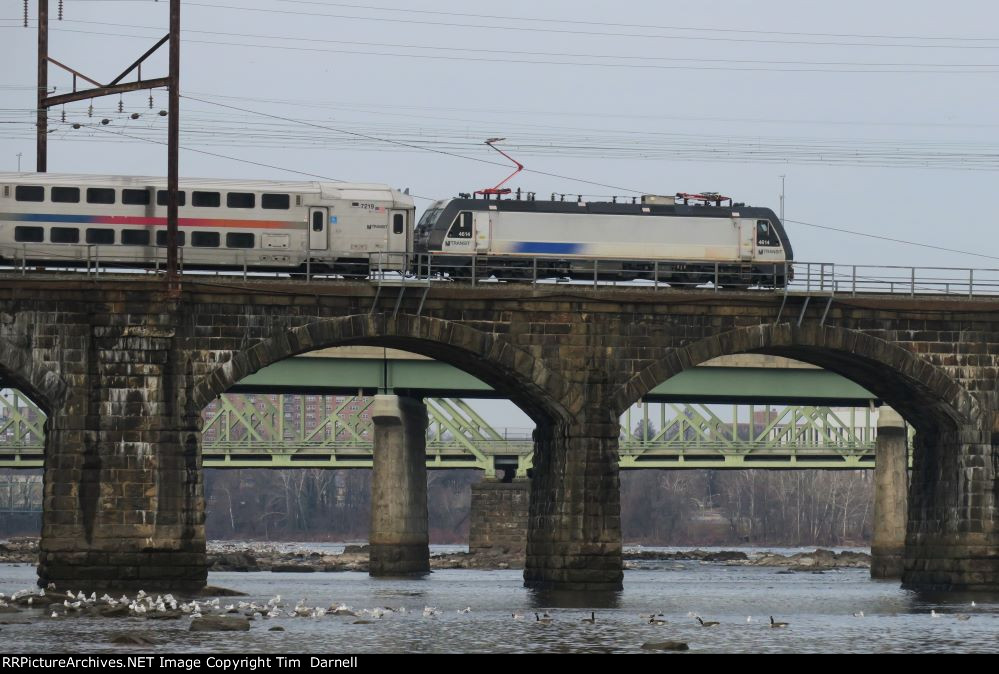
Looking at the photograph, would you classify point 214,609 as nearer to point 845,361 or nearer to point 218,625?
point 218,625

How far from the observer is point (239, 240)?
217 feet

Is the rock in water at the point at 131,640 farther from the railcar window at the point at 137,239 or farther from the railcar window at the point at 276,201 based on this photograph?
the railcar window at the point at 276,201

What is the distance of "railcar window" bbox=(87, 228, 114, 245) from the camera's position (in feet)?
214

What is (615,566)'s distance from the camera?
209ft

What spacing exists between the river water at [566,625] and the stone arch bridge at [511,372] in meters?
2.65

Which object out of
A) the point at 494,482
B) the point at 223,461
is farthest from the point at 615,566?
the point at 223,461

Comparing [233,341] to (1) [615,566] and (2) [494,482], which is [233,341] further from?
(2) [494,482]

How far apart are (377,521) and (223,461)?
98.4 ft

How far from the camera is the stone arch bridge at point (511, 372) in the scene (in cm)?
6041

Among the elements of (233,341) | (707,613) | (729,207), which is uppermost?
(729,207)

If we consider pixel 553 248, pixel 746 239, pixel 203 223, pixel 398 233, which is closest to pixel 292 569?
pixel 553 248

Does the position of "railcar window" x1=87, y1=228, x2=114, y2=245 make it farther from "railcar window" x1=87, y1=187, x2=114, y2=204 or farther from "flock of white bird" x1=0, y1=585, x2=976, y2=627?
"flock of white bird" x1=0, y1=585, x2=976, y2=627

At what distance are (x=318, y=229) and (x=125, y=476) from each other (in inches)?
468

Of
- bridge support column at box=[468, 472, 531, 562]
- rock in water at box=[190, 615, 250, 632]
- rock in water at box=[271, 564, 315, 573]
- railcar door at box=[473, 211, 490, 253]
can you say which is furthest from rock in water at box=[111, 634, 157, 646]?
bridge support column at box=[468, 472, 531, 562]
